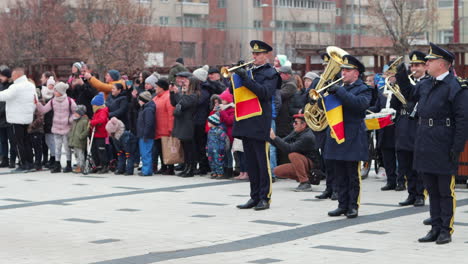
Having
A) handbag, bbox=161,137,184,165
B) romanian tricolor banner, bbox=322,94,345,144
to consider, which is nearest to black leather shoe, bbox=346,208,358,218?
romanian tricolor banner, bbox=322,94,345,144

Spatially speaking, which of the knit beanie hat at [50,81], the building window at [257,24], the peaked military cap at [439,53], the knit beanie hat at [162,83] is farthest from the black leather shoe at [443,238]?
the building window at [257,24]

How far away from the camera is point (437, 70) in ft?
31.2

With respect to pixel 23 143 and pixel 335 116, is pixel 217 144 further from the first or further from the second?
pixel 335 116

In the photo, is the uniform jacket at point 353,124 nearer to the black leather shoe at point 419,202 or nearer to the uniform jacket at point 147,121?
the black leather shoe at point 419,202

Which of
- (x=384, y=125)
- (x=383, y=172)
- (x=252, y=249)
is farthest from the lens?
(x=383, y=172)

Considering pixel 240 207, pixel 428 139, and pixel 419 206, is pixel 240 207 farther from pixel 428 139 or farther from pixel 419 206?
pixel 428 139

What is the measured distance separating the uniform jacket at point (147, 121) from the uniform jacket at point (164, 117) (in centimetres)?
10

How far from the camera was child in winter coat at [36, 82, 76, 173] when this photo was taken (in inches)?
696

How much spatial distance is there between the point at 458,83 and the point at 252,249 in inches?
99.8

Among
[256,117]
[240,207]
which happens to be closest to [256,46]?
[256,117]

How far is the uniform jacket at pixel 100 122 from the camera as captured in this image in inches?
680

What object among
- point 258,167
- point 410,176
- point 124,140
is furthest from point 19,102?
point 410,176

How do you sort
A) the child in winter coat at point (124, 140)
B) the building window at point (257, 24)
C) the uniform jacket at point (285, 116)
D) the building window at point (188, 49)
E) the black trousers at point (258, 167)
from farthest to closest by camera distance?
1. the building window at point (257, 24)
2. the building window at point (188, 49)
3. the child in winter coat at point (124, 140)
4. the uniform jacket at point (285, 116)
5. the black trousers at point (258, 167)

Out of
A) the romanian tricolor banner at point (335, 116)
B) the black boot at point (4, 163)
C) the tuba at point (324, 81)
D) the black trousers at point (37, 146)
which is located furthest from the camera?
the black boot at point (4, 163)
